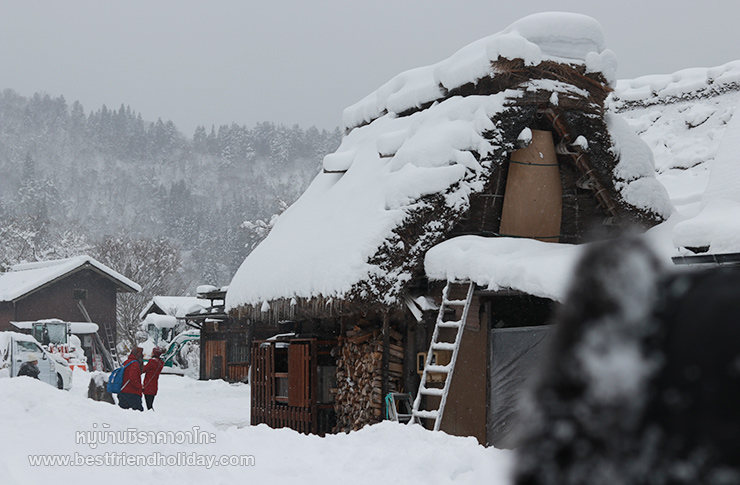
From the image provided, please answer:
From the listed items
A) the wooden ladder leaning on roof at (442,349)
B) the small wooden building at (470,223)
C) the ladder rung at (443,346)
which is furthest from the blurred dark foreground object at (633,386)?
the ladder rung at (443,346)

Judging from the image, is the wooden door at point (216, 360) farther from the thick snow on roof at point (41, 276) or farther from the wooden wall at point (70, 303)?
the wooden wall at point (70, 303)

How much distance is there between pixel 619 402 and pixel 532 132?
12211 millimetres

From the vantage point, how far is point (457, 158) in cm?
1169

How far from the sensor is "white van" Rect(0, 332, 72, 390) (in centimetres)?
2194

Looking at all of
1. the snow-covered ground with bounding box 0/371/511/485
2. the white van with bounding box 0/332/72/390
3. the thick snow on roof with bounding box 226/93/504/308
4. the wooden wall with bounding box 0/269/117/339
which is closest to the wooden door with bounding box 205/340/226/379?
the wooden wall with bounding box 0/269/117/339

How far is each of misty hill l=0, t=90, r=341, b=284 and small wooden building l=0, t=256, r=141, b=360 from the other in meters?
86.5

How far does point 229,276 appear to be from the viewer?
87.5 m

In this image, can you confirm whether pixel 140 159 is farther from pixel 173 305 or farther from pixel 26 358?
pixel 26 358

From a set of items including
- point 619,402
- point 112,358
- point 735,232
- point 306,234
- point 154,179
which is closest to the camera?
point 619,402

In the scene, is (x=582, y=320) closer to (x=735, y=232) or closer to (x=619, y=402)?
(x=619, y=402)

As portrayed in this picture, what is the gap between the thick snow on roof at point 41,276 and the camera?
36.8 meters

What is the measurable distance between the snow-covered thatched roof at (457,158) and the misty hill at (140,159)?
11562cm

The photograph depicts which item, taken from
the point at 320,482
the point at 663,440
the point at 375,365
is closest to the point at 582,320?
the point at 663,440

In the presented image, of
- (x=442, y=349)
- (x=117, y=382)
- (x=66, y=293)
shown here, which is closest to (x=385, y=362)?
(x=442, y=349)
